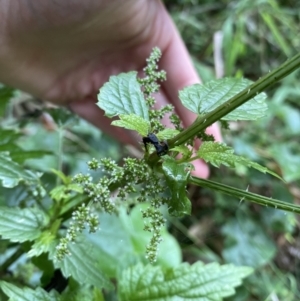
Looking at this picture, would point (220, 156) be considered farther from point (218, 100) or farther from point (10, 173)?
point (10, 173)

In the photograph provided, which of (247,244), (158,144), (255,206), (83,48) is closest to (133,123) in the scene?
(158,144)

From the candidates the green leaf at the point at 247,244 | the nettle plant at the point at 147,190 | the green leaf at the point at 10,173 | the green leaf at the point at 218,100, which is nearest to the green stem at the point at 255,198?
the nettle plant at the point at 147,190

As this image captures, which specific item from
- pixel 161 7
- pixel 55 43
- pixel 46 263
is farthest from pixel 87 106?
pixel 46 263

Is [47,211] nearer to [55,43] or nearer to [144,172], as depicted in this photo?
[144,172]

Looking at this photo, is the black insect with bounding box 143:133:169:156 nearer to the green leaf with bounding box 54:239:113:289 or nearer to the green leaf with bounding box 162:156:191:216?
the green leaf with bounding box 162:156:191:216

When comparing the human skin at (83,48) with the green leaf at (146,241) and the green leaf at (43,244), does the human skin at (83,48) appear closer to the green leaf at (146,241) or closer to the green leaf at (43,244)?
the green leaf at (146,241)

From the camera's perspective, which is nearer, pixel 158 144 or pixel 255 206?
pixel 158 144
